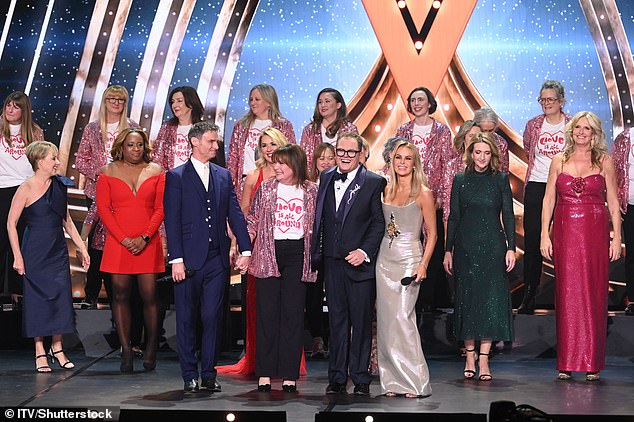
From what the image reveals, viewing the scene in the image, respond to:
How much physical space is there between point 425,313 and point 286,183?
6.26ft

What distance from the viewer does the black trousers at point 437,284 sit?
7953 millimetres

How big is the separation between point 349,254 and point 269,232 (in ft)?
1.59

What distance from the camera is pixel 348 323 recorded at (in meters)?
6.47

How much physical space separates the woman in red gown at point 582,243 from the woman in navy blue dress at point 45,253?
9.97 ft

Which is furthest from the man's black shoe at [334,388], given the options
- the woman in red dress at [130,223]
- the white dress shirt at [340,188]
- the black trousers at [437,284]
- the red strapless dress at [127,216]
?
the black trousers at [437,284]

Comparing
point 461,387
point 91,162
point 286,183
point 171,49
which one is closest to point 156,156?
point 91,162

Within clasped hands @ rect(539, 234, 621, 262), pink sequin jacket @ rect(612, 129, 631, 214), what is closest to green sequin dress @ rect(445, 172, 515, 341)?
clasped hands @ rect(539, 234, 621, 262)

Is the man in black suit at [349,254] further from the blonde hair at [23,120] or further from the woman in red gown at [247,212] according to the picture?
the blonde hair at [23,120]

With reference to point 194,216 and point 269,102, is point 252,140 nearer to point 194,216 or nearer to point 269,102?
point 269,102

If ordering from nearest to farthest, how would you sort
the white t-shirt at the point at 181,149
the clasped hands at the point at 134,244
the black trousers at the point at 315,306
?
the clasped hands at the point at 134,244, the black trousers at the point at 315,306, the white t-shirt at the point at 181,149

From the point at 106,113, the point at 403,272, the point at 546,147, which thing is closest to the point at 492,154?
the point at 403,272

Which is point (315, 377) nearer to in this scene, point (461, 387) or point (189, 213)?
point (461, 387)

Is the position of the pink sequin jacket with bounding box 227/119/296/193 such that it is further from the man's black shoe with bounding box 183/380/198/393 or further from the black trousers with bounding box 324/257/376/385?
the man's black shoe with bounding box 183/380/198/393

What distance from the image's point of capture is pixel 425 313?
7965 mm
